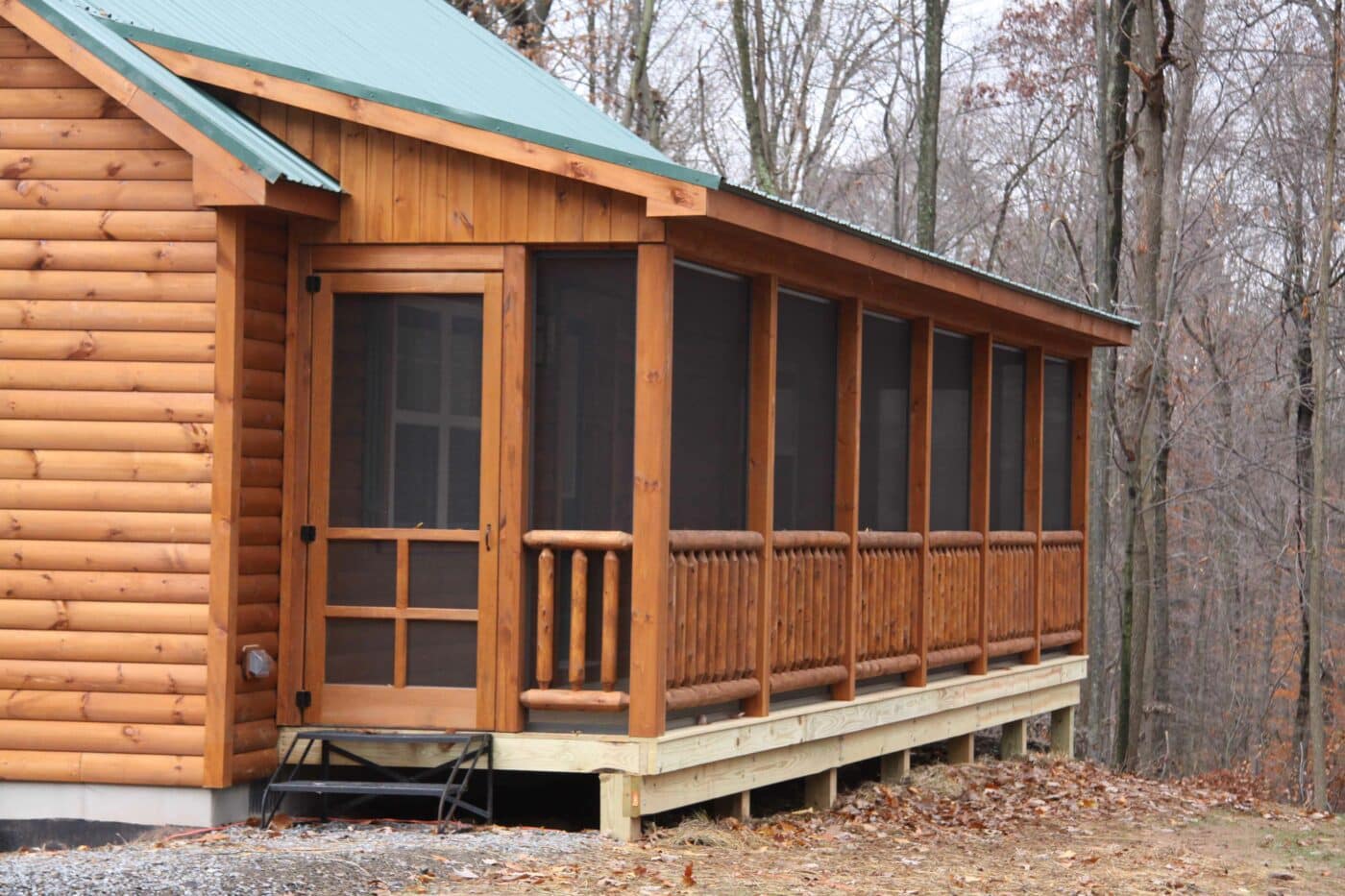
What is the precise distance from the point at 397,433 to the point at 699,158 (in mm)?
21531

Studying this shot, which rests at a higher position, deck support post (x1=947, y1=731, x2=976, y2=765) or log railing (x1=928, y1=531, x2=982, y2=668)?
log railing (x1=928, y1=531, x2=982, y2=668)

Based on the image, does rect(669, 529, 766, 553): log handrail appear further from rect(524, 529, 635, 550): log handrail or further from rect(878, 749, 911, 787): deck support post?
rect(878, 749, 911, 787): deck support post

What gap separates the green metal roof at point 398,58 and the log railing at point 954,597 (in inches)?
132

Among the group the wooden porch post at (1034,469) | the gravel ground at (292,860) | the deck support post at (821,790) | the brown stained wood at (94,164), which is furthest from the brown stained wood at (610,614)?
the wooden porch post at (1034,469)

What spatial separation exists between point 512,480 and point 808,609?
2.32m

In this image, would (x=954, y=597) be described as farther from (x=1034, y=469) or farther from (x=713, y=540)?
(x=713, y=540)

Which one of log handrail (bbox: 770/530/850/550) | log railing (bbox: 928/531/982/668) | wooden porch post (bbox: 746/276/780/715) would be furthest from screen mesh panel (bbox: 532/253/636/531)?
log railing (bbox: 928/531/982/668)

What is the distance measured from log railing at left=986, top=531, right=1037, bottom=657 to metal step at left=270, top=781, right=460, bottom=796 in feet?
17.7

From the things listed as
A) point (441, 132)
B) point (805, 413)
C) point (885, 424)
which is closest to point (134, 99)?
point (441, 132)

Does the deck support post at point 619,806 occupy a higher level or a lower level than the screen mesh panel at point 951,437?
lower

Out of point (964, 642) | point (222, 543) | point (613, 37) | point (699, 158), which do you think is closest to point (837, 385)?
point (964, 642)

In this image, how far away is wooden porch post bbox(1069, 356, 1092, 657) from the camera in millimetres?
14281

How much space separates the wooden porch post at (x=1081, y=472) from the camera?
14.3 meters

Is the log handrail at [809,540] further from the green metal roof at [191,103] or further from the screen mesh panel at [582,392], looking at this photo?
the green metal roof at [191,103]
